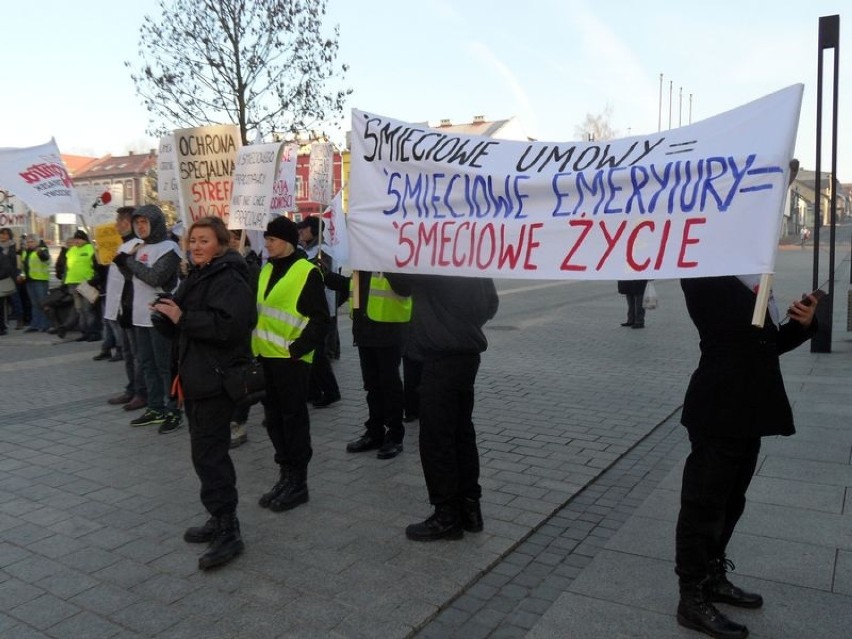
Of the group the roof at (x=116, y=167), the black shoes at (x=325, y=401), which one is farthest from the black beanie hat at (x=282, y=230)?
Answer: the roof at (x=116, y=167)

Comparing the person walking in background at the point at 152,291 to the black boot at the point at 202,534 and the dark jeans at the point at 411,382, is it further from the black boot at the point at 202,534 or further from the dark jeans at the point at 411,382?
the black boot at the point at 202,534

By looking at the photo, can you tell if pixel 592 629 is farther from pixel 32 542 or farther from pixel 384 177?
pixel 32 542

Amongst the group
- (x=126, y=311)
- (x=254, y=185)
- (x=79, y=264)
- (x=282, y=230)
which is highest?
(x=254, y=185)

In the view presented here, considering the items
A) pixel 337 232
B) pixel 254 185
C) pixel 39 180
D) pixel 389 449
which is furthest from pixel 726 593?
pixel 39 180

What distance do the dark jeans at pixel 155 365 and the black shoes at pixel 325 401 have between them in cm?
144

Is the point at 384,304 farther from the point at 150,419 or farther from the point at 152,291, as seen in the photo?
the point at 150,419

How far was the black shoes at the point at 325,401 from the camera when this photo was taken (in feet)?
24.7

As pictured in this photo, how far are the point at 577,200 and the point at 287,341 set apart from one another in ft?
6.42

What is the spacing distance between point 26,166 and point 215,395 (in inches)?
249

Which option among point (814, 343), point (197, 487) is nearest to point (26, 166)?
point (197, 487)

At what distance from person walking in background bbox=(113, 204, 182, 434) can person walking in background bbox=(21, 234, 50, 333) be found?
884 cm

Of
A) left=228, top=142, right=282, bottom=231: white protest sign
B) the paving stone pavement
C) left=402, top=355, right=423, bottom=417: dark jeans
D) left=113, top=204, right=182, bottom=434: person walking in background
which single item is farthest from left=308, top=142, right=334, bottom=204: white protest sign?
left=402, top=355, right=423, bottom=417: dark jeans

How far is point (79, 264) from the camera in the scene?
500 inches

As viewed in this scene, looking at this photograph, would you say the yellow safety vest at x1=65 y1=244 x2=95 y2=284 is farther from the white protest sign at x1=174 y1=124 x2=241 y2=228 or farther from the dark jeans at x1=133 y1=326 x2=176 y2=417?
the white protest sign at x1=174 y1=124 x2=241 y2=228
